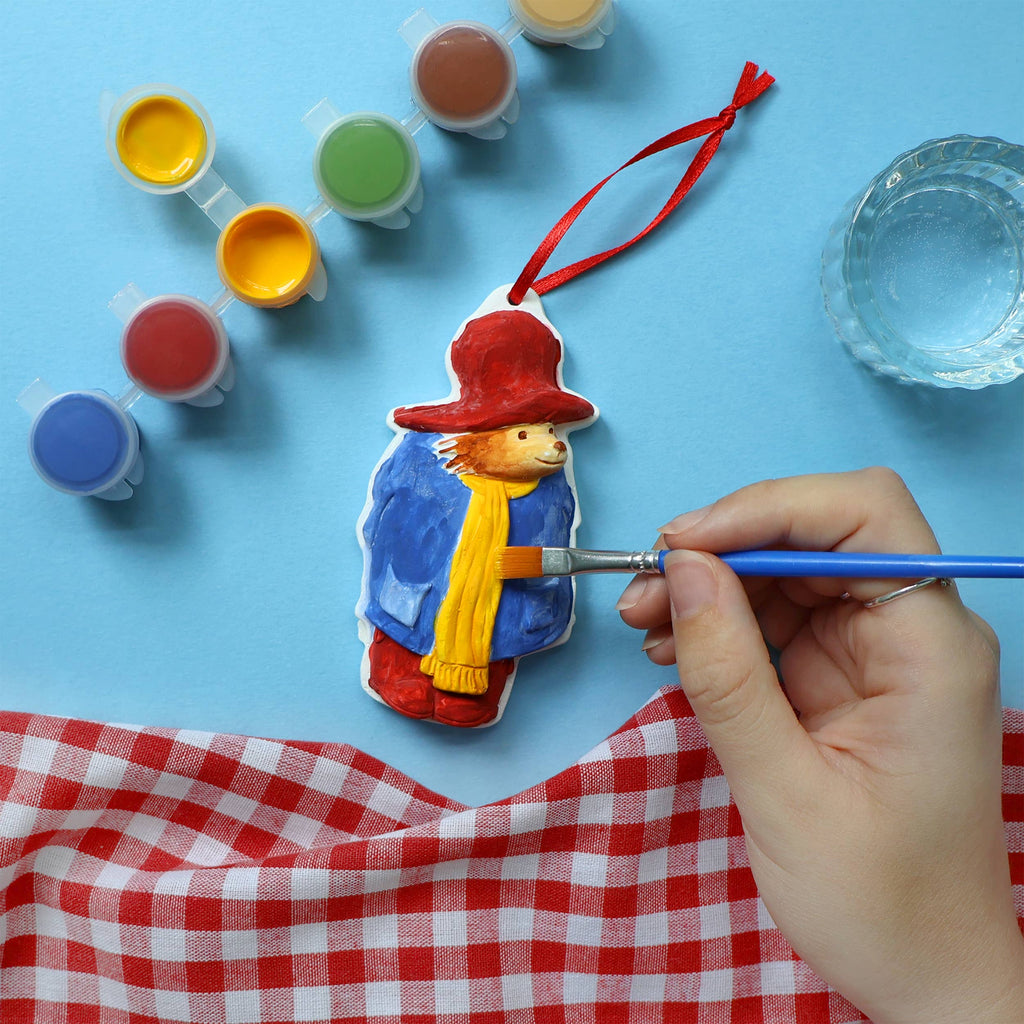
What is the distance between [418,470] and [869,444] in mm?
532

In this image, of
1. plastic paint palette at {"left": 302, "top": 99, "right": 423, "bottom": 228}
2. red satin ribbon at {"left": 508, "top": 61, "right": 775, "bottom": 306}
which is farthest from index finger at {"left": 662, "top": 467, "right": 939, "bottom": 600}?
plastic paint palette at {"left": 302, "top": 99, "right": 423, "bottom": 228}

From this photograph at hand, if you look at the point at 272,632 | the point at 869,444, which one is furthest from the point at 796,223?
the point at 272,632

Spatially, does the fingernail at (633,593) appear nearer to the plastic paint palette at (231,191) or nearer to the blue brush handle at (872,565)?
the blue brush handle at (872,565)

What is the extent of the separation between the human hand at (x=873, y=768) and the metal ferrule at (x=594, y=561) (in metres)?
0.04

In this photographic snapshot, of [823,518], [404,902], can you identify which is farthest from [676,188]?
[404,902]

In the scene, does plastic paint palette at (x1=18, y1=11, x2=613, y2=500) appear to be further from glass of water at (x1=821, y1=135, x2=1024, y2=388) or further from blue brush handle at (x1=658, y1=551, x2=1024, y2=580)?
blue brush handle at (x1=658, y1=551, x2=1024, y2=580)

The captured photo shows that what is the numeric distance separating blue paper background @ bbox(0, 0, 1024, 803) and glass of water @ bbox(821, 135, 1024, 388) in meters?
0.06

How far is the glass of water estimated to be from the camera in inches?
40.0

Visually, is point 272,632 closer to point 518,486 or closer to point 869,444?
point 518,486

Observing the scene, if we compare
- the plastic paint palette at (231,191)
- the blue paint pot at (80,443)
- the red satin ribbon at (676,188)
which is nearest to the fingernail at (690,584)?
the red satin ribbon at (676,188)

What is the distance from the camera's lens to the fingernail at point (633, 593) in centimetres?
92

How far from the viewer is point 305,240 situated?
0.97 meters

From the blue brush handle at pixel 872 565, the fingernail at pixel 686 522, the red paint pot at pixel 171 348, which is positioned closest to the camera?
the blue brush handle at pixel 872 565

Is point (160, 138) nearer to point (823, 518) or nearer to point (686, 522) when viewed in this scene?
point (686, 522)
